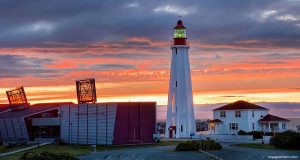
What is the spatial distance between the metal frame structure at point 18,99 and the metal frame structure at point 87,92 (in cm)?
2030

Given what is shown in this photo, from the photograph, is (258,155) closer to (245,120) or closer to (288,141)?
(288,141)

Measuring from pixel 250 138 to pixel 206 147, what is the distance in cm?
1666

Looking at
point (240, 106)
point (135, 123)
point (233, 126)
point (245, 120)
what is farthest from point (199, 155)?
point (240, 106)

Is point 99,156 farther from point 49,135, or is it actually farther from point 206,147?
point 49,135

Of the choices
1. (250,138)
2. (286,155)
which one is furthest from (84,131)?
(286,155)

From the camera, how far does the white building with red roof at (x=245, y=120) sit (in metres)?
84.3

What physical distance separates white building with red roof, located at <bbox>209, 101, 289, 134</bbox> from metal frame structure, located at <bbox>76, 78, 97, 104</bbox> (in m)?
18.9

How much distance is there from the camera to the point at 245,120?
8450cm

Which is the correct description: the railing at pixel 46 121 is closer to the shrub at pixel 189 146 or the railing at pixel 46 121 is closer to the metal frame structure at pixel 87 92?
the metal frame structure at pixel 87 92

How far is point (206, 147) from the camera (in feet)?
192

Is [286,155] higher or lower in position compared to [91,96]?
lower

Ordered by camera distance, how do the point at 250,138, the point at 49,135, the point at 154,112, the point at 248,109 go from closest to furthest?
the point at 250,138 → the point at 154,112 → the point at 248,109 → the point at 49,135

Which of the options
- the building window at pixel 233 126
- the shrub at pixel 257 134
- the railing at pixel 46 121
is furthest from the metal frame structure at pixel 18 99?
the shrub at pixel 257 134

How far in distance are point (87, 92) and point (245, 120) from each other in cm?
2423
